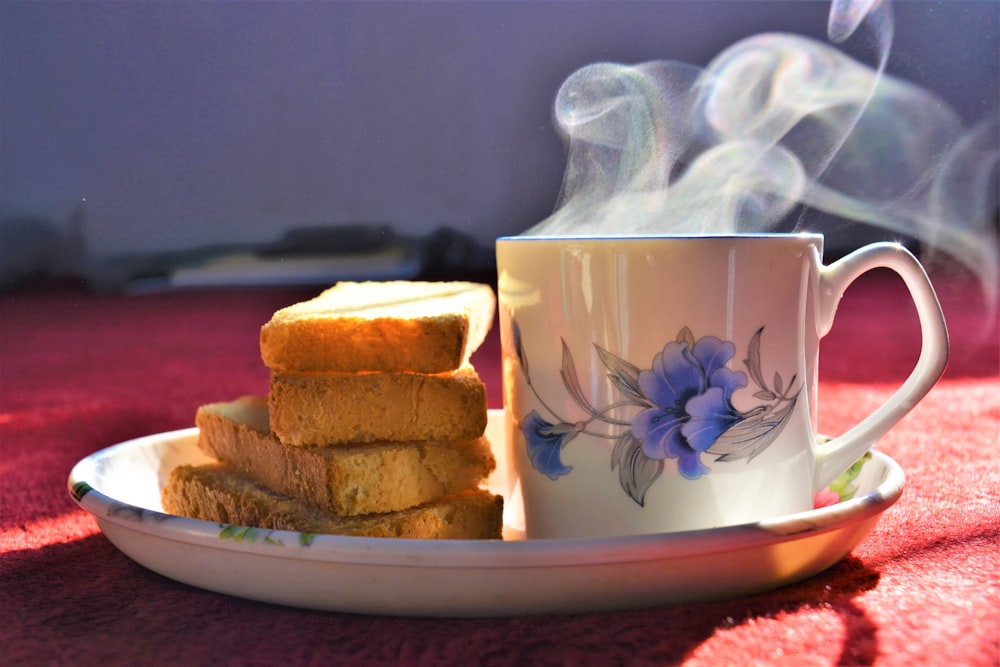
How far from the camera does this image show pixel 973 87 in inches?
37.8

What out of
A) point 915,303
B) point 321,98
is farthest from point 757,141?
point 321,98

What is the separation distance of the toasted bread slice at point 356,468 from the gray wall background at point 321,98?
46 centimetres

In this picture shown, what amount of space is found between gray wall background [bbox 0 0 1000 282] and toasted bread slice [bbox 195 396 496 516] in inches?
18.1

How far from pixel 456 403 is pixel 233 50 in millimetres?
617

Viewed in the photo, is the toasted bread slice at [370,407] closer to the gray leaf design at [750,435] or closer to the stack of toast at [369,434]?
the stack of toast at [369,434]

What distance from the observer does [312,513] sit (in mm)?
441

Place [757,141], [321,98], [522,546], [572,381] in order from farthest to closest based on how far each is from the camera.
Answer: [321,98], [757,141], [572,381], [522,546]

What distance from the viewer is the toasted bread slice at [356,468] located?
432mm

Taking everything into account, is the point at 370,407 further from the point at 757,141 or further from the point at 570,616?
the point at 757,141

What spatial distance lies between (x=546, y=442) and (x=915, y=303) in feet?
0.65

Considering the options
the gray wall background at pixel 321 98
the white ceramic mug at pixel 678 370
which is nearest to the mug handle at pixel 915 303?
the white ceramic mug at pixel 678 370

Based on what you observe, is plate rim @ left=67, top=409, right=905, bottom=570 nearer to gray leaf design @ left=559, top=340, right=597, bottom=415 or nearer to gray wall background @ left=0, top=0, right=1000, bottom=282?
gray leaf design @ left=559, top=340, right=597, bottom=415

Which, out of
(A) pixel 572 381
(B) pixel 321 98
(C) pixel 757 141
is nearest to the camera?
(A) pixel 572 381

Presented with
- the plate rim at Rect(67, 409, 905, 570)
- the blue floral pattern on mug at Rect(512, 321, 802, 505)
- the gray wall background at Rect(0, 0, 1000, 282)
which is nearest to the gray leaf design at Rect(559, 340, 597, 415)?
the blue floral pattern on mug at Rect(512, 321, 802, 505)
